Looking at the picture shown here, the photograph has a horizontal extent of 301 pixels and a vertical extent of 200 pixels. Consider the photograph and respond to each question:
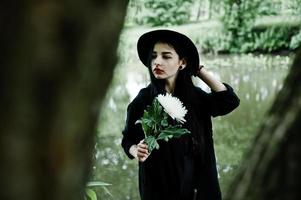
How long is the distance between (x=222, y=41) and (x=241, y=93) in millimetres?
8248

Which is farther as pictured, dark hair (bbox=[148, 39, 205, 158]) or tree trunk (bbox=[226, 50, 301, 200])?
dark hair (bbox=[148, 39, 205, 158])

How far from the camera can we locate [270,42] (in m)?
20.8

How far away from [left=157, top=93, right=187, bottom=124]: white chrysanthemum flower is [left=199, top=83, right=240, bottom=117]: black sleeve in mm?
166

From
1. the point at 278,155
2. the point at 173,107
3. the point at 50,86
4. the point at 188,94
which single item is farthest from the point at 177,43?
the point at 50,86

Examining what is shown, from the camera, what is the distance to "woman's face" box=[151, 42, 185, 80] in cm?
332

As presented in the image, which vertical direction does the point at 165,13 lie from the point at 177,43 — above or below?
below

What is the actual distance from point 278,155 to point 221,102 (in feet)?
7.54

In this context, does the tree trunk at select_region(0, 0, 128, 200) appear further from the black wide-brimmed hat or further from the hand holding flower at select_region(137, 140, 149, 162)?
the black wide-brimmed hat

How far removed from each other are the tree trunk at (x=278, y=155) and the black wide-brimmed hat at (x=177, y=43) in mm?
2247

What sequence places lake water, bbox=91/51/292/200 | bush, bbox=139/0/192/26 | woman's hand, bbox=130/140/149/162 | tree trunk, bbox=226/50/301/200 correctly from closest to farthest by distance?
tree trunk, bbox=226/50/301/200 → woman's hand, bbox=130/140/149/162 → lake water, bbox=91/51/292/200 → bush, bbox=139/0/192/26

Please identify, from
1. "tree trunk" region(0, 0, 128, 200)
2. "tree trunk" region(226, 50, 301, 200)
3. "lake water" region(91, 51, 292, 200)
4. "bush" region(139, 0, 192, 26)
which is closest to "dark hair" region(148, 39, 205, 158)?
"lake water" region(91, 51, 292, 200)

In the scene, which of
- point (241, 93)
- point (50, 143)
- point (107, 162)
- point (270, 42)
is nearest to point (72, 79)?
point (50, 143)

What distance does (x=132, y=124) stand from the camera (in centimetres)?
338

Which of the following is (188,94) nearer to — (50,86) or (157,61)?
(157,61)
